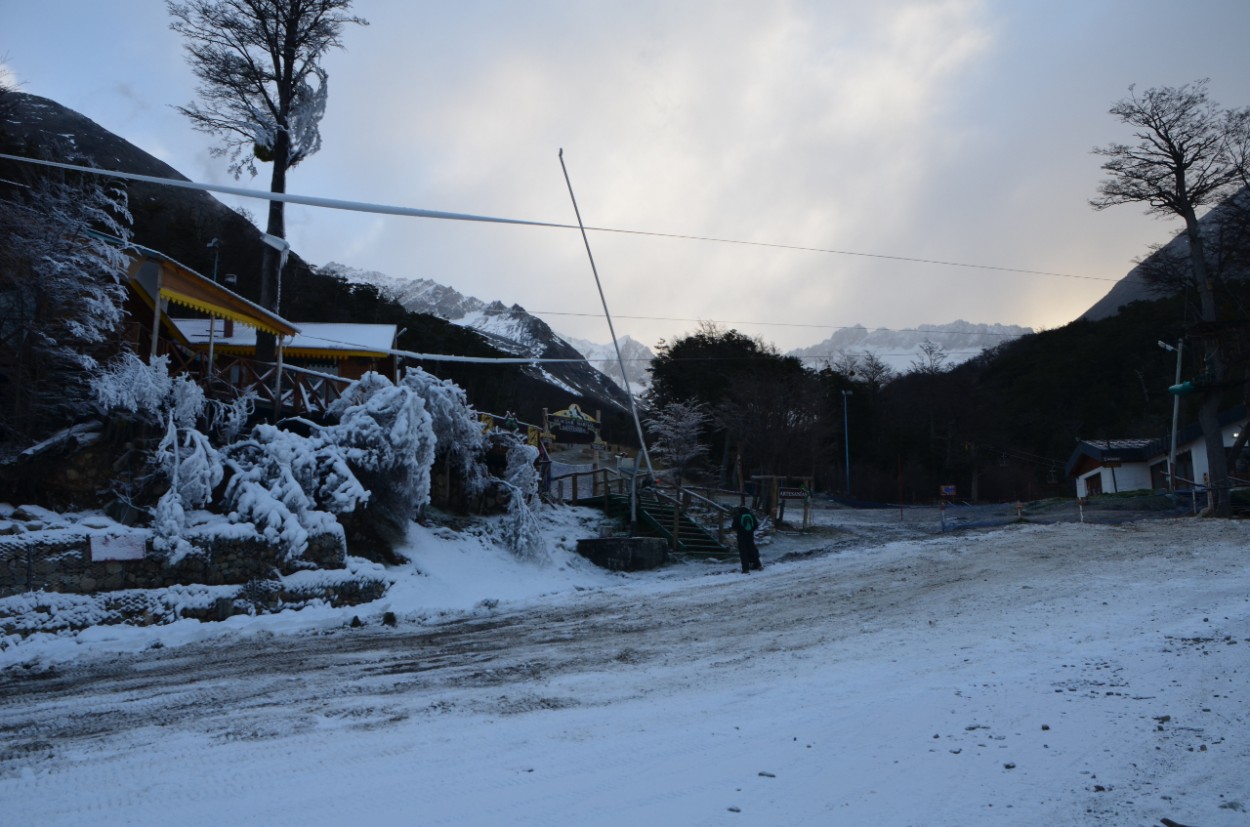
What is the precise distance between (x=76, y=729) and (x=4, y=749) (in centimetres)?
59

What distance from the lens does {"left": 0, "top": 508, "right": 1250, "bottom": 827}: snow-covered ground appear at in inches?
168

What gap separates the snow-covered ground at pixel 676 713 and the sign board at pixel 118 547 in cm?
109

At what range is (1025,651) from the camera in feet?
24.2

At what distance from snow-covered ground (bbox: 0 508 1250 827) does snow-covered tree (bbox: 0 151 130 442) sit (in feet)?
13.3

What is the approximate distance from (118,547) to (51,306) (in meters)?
3.68

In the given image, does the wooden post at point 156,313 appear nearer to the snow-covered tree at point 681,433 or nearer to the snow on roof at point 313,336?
the snow on roof at point 313,336

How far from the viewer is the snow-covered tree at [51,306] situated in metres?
11.4

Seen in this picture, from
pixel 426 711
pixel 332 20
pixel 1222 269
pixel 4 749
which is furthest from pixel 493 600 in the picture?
pixel 1222 269

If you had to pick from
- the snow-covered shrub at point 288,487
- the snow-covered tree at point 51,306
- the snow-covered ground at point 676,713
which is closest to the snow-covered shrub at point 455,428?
the snow-covered shrub at point 288,487

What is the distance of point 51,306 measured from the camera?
1155 centimetres

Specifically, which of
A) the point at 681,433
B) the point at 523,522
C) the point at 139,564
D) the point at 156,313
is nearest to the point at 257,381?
the point at 156,313

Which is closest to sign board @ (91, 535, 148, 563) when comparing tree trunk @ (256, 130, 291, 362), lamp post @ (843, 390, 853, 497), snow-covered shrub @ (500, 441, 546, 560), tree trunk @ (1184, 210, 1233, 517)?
snow-covered shrub @ (500, 441, 546, 560)

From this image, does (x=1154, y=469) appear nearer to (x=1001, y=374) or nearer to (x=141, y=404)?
(x=1001, y=374)

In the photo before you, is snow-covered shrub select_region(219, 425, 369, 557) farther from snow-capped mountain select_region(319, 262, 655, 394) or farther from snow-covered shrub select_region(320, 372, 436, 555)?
snow-capped mountain select_region(319, 262, 655, 394)
